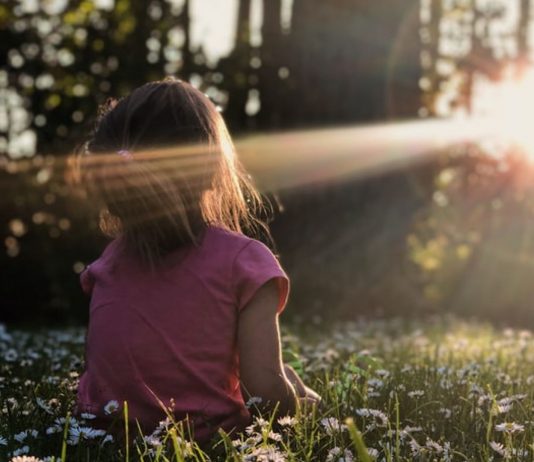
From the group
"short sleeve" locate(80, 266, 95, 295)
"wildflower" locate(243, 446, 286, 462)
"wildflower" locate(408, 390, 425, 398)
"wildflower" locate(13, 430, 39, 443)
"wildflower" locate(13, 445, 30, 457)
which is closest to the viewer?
"wildflower" locate(243, 446, 286, 462)

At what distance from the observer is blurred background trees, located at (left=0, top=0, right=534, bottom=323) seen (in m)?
12.0

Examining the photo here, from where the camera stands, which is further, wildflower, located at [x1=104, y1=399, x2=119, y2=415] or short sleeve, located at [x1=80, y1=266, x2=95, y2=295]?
short sleeve, located at [x1=80, y1=266, x2=95, y2=295]

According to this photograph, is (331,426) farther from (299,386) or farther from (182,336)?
(182,336)

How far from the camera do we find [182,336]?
2.87 m

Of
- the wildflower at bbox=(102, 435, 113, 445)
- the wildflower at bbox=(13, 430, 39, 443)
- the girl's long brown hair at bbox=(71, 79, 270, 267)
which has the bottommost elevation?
the wildflower at bbox=(13, 430, 39, 443)

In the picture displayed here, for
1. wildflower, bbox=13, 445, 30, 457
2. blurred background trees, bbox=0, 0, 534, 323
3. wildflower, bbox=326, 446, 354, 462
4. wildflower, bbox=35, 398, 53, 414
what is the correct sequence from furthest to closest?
1. blurred background trees, bbox=0, 0, 534, 323
2. wildflower, bbox=35, 398, 53, 414
3. wildflower, bbox=13, 445, 30, 457
4. wildflower, bbox=326, 446, 354, 462

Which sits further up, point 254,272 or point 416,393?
point 254,272

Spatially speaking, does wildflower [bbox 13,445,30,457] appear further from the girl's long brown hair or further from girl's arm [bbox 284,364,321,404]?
girl's arm [bbox 284,364,321,404]

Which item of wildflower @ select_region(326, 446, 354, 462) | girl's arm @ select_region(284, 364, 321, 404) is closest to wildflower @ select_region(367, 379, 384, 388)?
girl's arm @ select_region(284, 364, 321, 404)

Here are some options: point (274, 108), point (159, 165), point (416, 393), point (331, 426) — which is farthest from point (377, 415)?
point (274, 108)

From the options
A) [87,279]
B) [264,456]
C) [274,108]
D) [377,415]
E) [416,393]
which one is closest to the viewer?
[264,456]

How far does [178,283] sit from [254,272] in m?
0.28

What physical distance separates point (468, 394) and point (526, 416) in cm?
40

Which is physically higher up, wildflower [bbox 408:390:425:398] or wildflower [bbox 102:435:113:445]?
wildflower [bbox 102:435:113:445]
